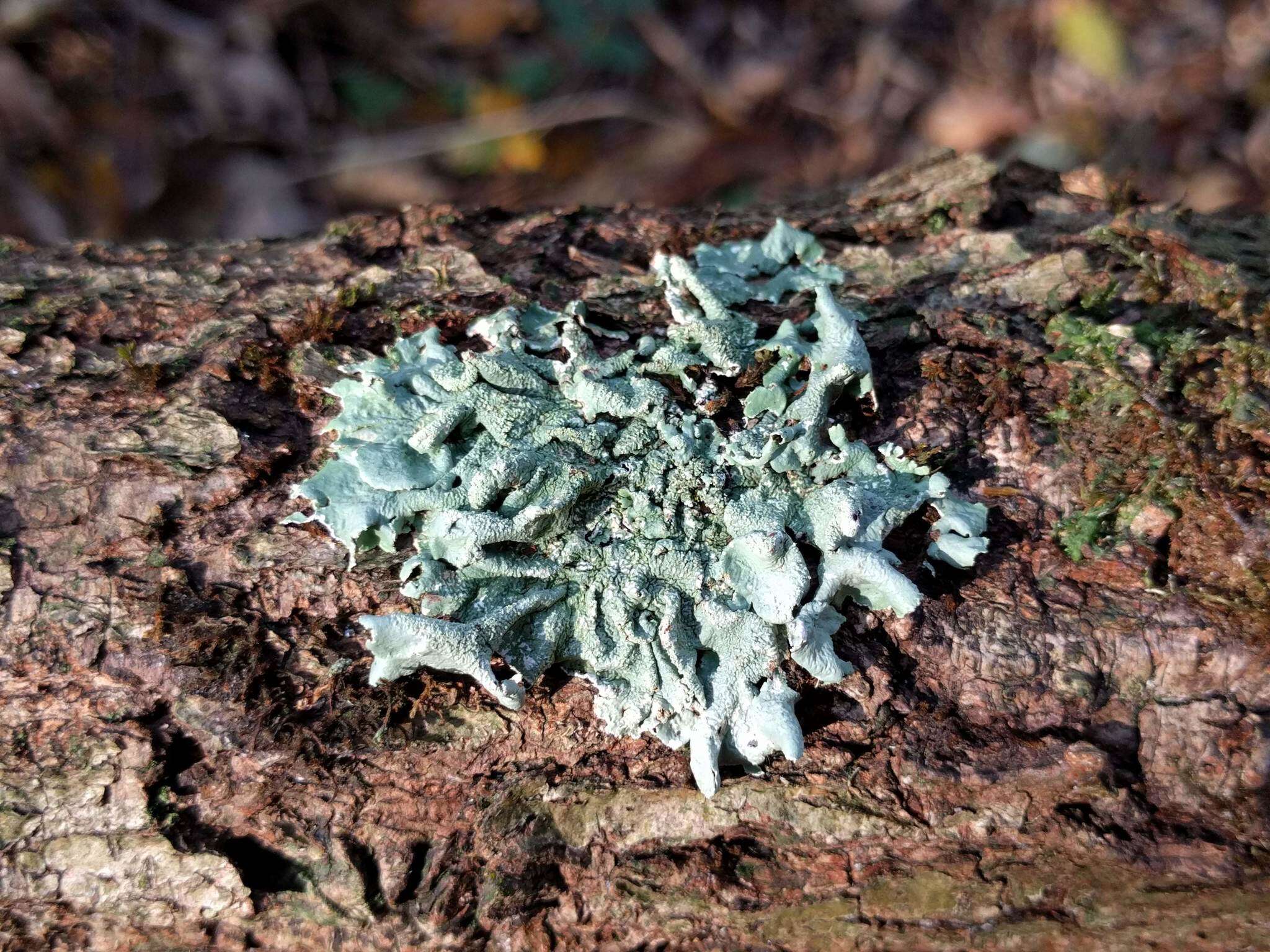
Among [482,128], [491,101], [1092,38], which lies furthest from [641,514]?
[1092,38]

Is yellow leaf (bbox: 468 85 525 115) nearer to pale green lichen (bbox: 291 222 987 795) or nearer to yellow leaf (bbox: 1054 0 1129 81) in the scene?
yellow leaf (bbox: 1054 0 1129 81)

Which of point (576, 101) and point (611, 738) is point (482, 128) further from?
point (611, 738)

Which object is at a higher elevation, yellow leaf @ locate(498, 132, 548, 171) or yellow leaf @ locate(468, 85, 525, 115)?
yellow leaf @ locate(468, 85, 525, 115)

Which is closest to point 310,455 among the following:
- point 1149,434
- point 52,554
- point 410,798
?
point 52,554

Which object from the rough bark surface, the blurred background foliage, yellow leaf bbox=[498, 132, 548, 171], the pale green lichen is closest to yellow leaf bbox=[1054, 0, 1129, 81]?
the blurred background foliage

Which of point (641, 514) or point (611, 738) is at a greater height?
point (641, 514)

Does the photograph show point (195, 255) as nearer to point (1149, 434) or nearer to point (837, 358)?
point (837, 358)
